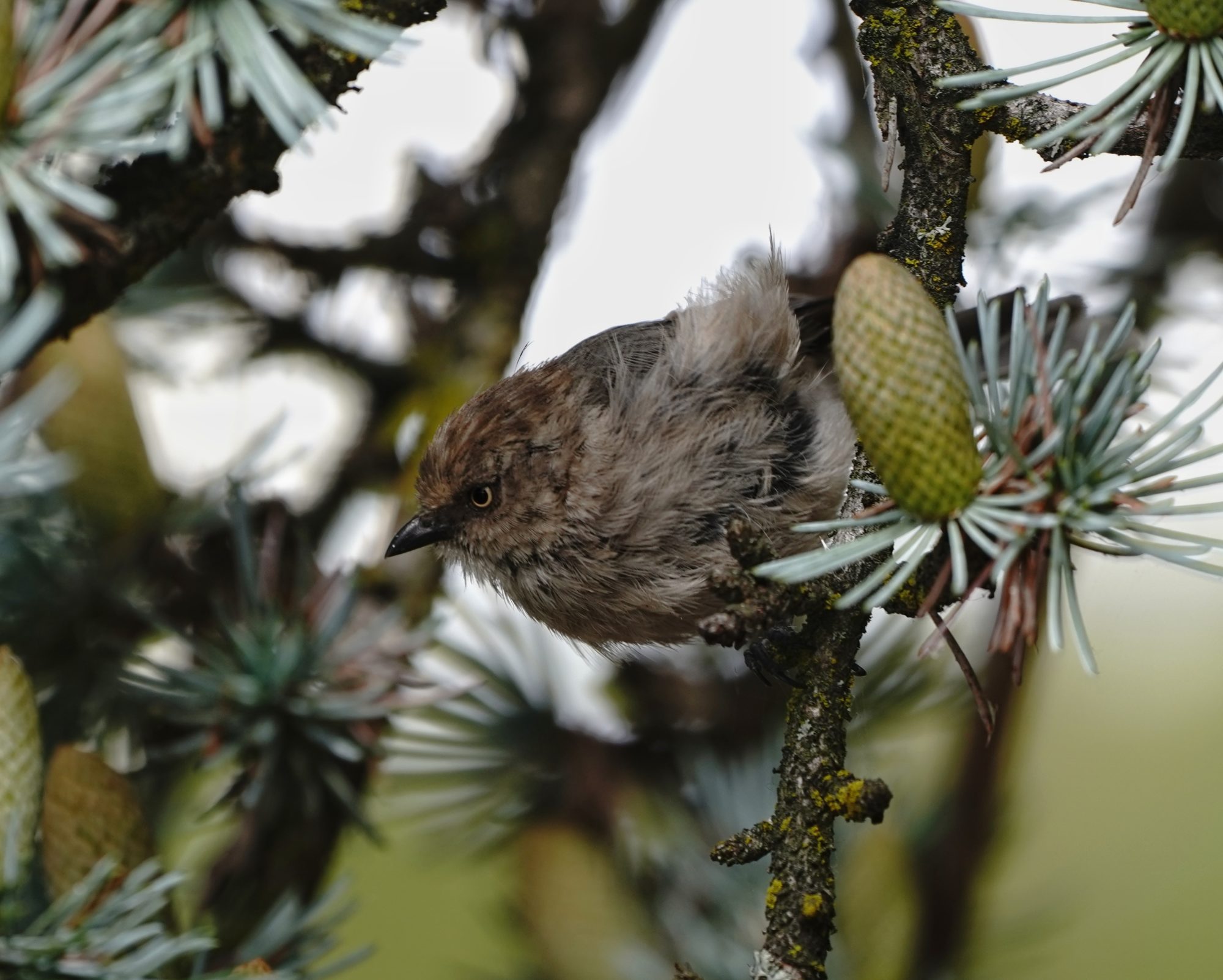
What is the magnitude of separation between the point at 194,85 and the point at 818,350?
55.1 inches

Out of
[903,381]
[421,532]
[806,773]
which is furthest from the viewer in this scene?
[421,532]

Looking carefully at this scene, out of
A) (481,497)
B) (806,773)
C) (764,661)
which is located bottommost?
(764,661)

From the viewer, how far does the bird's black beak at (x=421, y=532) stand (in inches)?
79.2

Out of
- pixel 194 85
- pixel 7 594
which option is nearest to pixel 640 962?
pixel 7 594

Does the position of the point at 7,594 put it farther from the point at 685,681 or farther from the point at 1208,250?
the point at 1208,250

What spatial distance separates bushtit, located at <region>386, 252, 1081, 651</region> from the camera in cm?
179

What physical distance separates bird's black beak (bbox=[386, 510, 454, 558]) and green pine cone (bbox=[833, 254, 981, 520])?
129 centimetres

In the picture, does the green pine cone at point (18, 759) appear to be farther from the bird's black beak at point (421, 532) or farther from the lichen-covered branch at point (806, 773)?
the bird's black beak at point (421, 532)

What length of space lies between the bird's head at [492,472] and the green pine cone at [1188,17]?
124 centimetres

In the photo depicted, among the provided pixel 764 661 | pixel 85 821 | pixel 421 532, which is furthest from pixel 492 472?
pixel 85 821

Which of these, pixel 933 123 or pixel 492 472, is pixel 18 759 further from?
pixel 492 472

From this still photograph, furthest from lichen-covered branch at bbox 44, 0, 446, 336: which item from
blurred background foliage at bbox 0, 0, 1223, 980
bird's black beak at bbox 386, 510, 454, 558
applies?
bird's black beak at bbox 386, 510, 454, 558

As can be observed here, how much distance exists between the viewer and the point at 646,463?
1846 mm

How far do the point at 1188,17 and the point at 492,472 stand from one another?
54.6 inches
